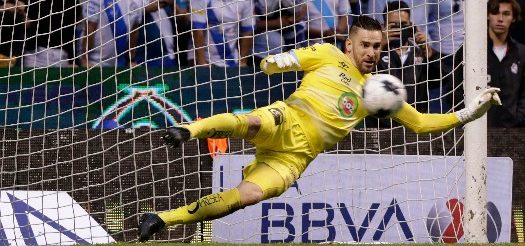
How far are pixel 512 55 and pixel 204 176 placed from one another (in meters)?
3.31

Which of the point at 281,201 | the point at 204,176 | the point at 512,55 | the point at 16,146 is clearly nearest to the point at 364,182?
the point at 281,201

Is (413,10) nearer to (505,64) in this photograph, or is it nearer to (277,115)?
(505,64)

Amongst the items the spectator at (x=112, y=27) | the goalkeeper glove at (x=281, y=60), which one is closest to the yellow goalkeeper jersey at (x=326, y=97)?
the goalkeeper glove at (x=281, y=60)

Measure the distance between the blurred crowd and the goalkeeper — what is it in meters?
1.62

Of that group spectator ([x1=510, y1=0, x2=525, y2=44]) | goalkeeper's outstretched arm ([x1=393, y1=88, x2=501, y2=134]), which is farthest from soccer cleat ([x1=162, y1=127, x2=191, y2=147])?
spectator ([x1=510, y1=0, x2=525, y2=44])

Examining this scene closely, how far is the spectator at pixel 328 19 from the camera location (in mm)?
10680

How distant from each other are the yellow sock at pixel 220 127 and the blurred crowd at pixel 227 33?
2.48m

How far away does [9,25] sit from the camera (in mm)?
10242

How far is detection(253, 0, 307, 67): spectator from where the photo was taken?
10.8m

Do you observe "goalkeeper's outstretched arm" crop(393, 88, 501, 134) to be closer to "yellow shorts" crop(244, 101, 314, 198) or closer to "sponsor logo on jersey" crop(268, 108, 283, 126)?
"yellow shorts" crop(244, 101, 314, 198)

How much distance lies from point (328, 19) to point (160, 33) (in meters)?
1.61

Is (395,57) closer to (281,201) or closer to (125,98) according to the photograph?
(281,201)

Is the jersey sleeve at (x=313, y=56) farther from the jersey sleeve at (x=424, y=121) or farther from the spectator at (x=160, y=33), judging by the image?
the spectator at (x=160, y=33)

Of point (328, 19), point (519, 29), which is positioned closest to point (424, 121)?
point (328, 19)
